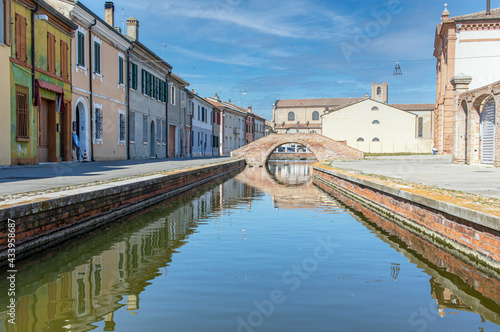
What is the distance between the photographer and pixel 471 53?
1321 inches

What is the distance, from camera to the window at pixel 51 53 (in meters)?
15.7

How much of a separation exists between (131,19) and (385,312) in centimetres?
2764

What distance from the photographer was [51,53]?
1588cm

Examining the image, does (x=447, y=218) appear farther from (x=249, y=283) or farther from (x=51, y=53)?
(x=51, y=53)

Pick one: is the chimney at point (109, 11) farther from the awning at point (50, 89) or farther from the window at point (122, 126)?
the awning at point (50, 89)

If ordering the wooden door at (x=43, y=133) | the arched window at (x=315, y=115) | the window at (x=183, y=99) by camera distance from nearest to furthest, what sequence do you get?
the wooden door at (x=43, y=133) → the window at (x=183, y=99) → the arched window at (x=315, y=115)

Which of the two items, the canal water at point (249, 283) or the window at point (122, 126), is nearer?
the canal water at point (249, 283)

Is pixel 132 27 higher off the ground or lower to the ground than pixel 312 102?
lower

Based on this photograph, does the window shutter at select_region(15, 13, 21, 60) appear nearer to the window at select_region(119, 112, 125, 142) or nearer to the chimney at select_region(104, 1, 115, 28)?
the window at select_region(119, 112, 125, 142)

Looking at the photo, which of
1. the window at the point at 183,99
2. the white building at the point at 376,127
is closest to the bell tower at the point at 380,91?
the white building at the point at 376,127

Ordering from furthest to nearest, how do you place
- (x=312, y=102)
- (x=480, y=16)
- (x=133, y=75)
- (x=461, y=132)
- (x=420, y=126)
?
(x=312, y=102)
(x=420, y=126)
(x=480, y=16)
(x=133, y=75)
(x=461, y=132)

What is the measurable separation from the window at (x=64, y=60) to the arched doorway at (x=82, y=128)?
168 centimetres

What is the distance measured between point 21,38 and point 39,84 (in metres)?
1.50

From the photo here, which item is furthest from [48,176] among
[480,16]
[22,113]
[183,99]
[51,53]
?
[480,16]
